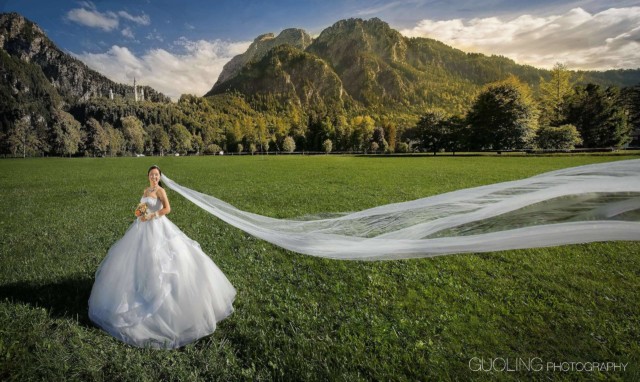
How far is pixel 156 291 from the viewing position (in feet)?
15.3

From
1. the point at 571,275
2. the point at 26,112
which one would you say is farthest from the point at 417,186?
the point at 26,112

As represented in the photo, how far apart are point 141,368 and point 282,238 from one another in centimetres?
242

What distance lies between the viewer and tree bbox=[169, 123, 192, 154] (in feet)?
554

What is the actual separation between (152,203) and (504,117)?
239 ft

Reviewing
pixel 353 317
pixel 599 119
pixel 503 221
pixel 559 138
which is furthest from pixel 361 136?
pixel 503 221

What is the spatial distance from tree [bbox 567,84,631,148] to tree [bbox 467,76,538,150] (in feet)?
26.0

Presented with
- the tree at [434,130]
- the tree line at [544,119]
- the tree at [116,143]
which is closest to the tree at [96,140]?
the tree at [116,143]

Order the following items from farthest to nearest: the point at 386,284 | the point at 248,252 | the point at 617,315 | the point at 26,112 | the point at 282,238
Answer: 1. the point at 26,112
2. the point at 248,252
3. the point at 386,284
4. the point at 617,315
5. the point at 282,238

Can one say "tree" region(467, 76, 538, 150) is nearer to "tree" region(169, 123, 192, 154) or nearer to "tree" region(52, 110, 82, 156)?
"tree" region(52, 110, 82, 156)

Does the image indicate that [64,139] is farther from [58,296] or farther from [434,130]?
[58,296]

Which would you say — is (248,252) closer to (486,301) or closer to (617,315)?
(486,301)

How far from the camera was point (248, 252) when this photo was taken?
895cm

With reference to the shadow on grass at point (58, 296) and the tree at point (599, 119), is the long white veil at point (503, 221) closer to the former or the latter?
the shadow on grass at point (58, 296)

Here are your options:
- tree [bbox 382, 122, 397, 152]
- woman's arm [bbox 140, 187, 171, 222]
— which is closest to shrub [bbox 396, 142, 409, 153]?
tree [bbox 382, 122, 397, 152]
